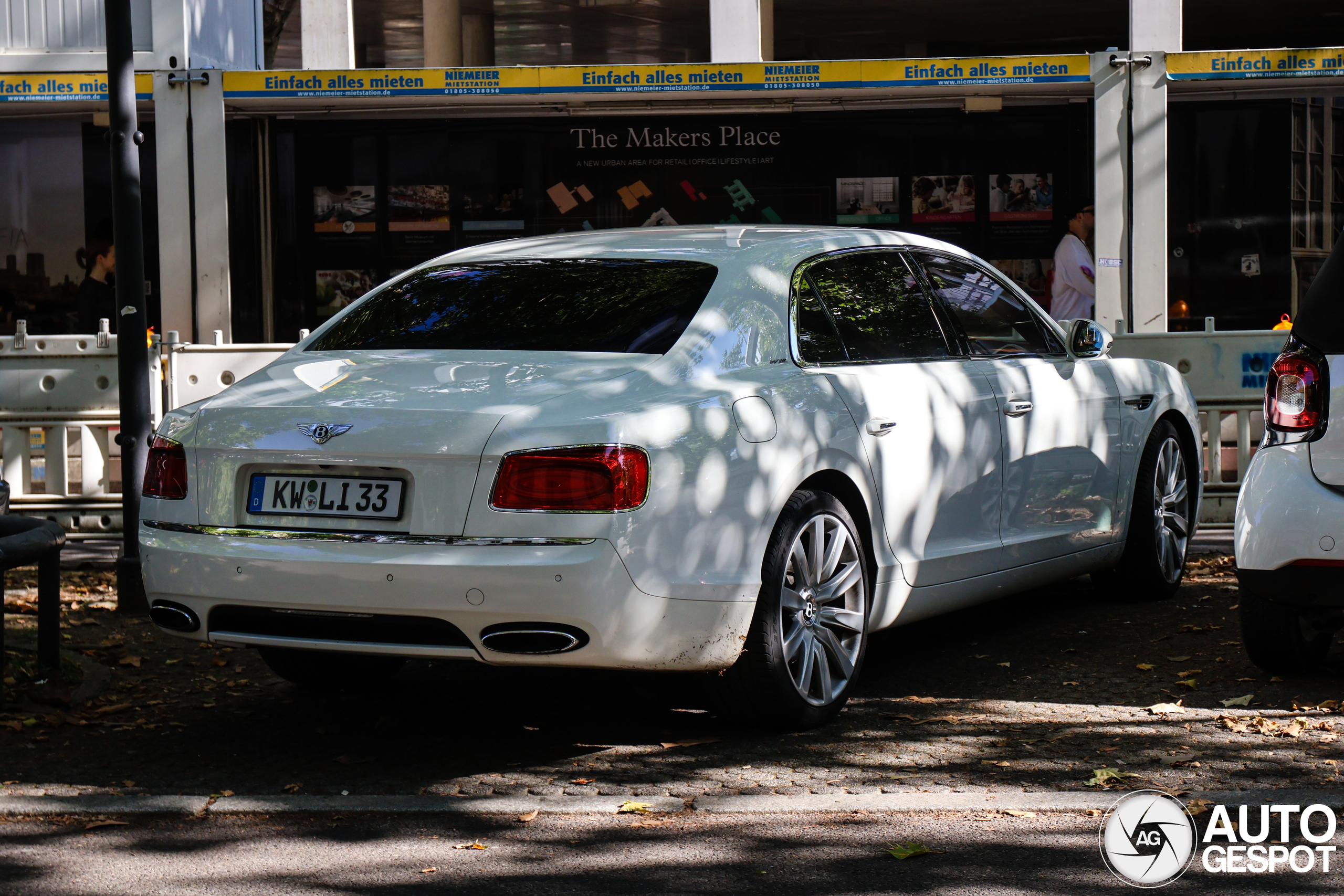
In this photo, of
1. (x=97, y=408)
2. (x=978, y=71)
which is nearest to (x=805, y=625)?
(x=97, y=408)

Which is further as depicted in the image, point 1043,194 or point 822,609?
point 1043,194

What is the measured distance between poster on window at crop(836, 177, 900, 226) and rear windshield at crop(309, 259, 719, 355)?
10709mm

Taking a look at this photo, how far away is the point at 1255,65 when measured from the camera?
13.7 metres

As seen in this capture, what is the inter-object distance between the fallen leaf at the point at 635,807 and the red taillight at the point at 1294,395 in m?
2.48

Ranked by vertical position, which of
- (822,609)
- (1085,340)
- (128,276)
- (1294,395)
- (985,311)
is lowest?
(822,609)

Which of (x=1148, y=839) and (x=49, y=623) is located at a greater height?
(x=49, y=623)

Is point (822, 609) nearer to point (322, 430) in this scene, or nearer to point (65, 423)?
point (322, 430)

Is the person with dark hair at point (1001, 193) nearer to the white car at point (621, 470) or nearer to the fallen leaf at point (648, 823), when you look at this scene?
Result: the white car at point (621, 470)

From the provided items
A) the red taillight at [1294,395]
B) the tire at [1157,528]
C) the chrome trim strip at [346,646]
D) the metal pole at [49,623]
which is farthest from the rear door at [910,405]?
the metal pole at [49,623]

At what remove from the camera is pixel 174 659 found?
663cm

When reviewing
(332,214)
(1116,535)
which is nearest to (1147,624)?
(1116,535)

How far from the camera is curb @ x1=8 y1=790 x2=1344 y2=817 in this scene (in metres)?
4.38

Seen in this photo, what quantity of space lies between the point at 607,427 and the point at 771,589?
82 centimetres

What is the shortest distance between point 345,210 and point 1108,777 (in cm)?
1284
